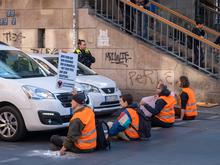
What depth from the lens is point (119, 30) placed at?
17.0m

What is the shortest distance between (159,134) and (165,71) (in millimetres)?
5568

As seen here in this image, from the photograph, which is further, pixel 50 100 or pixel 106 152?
pixel 50 100

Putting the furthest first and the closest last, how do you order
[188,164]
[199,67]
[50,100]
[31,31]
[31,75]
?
[31,31], [199,67], [31,75], [50,100], [188,164]

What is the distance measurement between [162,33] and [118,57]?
157 centimetres

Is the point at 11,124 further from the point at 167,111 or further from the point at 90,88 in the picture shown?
the point at 167,111

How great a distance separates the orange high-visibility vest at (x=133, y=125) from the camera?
9.77 metres

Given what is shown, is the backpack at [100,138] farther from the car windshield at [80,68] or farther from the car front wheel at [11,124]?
the car windshield at [80,68]

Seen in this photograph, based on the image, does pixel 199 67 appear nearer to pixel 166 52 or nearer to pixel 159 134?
pixel 166 52

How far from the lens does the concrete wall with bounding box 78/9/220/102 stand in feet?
51.7

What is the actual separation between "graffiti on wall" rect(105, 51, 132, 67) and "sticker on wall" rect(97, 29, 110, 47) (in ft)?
1.07

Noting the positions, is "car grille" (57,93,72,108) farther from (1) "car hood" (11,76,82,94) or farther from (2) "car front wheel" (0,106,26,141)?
(2) "car front wheel" (0,106,26,141)

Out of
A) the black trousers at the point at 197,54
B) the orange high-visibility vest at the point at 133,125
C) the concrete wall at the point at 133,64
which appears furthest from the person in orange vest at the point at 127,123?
the black trousers at the point at 197,54

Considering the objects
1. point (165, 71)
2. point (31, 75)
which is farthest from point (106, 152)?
point (165, 71)

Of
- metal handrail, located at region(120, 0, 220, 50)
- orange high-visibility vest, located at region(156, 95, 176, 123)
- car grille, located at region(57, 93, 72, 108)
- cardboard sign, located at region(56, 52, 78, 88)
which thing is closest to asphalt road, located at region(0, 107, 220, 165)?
orange high-visibility vest, located at region(156, 95, 176, 123)
